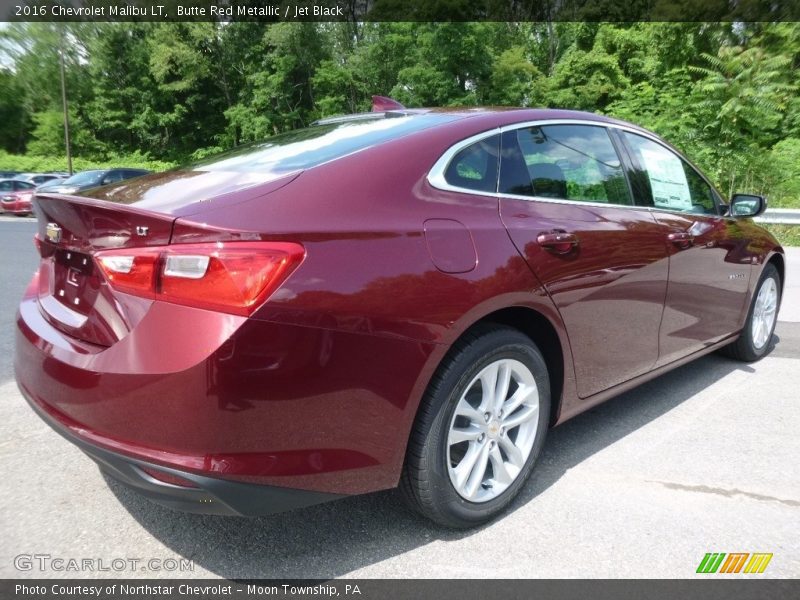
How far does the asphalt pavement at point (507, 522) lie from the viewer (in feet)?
7.23

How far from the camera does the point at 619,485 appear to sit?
9.14 ft

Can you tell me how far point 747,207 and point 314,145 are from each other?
304 centimetres

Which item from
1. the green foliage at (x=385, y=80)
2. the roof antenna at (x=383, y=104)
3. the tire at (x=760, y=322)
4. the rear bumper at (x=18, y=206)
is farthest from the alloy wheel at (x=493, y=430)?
the rear bumper at (x=18, y=206)

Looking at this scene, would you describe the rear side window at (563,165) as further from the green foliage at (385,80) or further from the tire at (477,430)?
the green foliage at (385,80)

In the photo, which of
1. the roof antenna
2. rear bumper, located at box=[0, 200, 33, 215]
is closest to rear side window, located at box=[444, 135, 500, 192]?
the roof antenna

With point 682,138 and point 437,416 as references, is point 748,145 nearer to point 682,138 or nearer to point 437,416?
point 682,138

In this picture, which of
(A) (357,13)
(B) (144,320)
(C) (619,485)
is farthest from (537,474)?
(A) (357,13)

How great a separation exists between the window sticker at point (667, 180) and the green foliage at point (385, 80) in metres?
13.4

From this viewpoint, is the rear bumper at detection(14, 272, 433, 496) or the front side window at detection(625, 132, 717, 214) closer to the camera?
the rear bumper at detection(14, 272, 433, 496)

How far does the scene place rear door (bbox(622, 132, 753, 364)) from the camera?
11.1 feet

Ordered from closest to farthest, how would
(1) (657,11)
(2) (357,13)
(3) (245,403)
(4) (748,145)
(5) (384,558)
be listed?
(3) (245,403) → (5) (384,558) → (4) (748,145) → (1) (657,11) → (2) (357,13)

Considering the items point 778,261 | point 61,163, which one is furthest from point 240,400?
point 61,163

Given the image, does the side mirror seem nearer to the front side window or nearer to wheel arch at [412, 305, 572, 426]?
the front side window

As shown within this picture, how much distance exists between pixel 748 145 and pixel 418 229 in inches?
688
